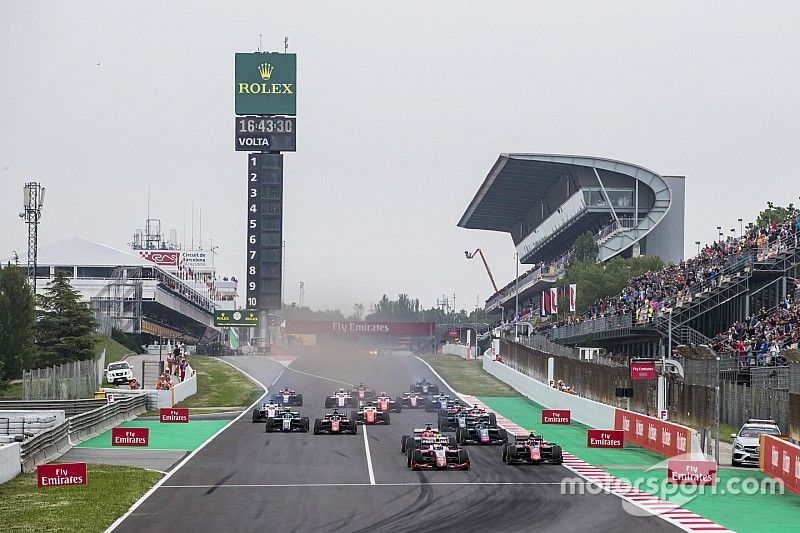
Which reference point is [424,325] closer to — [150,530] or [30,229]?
[30,229]

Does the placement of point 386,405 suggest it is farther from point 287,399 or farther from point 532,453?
point 532,453

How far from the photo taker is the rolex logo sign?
127 meters

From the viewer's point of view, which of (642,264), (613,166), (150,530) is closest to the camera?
(150,530)

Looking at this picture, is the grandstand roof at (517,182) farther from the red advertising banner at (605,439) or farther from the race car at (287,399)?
the red advertising banner at (605,439)

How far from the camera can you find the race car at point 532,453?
3450 cm

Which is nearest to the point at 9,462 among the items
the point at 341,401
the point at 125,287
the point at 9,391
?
the point at 341,401

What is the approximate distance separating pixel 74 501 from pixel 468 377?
6314 cm

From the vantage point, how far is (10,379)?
7275cm

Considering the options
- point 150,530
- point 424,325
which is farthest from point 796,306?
point 424,325

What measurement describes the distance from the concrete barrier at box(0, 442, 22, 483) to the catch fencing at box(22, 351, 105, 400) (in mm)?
19172

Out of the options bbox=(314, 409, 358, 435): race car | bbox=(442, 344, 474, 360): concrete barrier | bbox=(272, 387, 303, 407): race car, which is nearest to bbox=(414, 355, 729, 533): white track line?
bbox=(314, 409, 358, 435): race car

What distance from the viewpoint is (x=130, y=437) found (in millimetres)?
41875

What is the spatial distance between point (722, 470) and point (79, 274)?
123m

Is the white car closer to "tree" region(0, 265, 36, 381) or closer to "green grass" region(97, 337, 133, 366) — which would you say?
"tree" region(0, 265, 36, 381)
